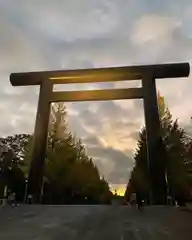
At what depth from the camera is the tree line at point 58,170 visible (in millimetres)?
33125

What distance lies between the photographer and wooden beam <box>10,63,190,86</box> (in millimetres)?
22609

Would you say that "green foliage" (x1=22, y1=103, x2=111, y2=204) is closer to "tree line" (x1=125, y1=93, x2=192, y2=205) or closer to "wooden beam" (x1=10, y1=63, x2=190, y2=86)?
"tree line" (x1=125, y1=93, x2=192, y2=205)

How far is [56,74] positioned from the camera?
23.5 meters

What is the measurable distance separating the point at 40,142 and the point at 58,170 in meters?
11.6

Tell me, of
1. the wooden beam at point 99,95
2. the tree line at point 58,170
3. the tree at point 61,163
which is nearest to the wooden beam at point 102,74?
the wooden beam at point 99,95

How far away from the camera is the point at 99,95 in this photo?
2258 cm

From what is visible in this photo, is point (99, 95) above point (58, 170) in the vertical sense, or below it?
above

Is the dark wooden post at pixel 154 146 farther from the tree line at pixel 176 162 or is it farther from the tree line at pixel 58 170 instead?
the tree line at pixel 58 170

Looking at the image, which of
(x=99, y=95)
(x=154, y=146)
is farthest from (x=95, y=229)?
(x=99, y=95)

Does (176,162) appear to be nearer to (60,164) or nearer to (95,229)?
(60,164)

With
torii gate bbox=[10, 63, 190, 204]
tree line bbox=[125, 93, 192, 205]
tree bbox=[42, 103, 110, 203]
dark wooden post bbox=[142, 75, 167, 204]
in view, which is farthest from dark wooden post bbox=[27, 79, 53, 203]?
tree bbox=[42, 103, 110, 203]

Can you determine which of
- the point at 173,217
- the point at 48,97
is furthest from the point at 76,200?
the point at 173,217

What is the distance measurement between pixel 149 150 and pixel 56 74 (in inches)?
279

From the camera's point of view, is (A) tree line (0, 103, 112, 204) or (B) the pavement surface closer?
(B) the pavement surface
